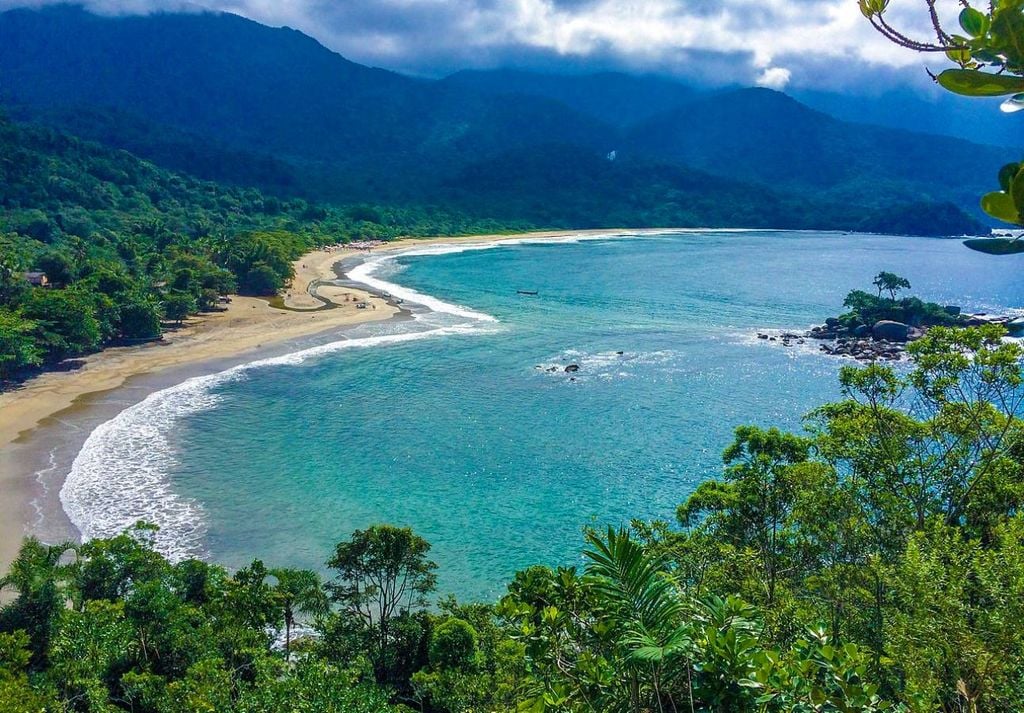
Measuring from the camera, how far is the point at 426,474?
110 feet

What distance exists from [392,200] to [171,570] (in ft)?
521

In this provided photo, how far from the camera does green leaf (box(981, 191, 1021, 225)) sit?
3.10 meters

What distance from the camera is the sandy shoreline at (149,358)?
99.6 feet

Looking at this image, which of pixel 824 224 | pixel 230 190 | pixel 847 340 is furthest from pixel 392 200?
pixel 847 340

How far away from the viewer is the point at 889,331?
59.6 meters

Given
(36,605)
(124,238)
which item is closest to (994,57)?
(36,605)

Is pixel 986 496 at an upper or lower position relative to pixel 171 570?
upper

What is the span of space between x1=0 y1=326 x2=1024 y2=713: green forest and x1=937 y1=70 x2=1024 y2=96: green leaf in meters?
3.63

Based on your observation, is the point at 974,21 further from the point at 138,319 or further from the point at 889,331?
the point at 889,331

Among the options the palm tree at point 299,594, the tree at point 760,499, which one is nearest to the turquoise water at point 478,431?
the tree at point 760,499

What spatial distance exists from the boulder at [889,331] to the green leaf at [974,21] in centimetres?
6427

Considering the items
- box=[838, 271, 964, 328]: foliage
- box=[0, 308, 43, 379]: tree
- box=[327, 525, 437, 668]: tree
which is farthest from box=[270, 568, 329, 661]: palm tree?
box=[838, 271, 964, 328]: foliage

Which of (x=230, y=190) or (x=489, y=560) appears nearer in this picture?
(x=489, y=560)

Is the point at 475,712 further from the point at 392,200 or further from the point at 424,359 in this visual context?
the point at 392,200
